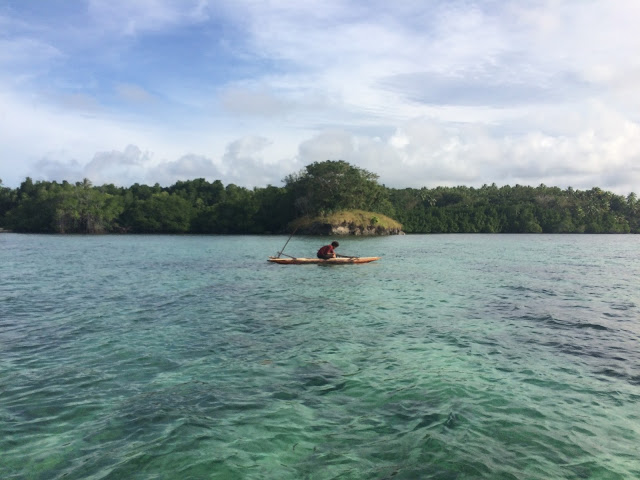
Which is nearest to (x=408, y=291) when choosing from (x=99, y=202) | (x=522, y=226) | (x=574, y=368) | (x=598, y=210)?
(x=574, y=368)

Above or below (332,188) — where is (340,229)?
below

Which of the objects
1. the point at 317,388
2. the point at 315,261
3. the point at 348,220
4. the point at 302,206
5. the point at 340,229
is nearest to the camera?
the point at 317,388

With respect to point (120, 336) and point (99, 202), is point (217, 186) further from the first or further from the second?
point (120, 336)

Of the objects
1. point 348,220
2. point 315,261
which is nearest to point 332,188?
point 348,220

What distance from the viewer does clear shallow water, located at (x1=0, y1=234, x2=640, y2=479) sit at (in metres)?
6.15

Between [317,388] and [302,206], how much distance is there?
93627mm

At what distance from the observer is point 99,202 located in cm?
10831

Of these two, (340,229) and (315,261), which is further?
(340,229)

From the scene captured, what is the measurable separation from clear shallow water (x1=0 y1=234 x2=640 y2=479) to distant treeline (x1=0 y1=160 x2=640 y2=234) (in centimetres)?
8174

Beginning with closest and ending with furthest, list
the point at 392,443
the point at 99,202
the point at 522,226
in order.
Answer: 1. the point at 392,443
2. the point at 99,202
3. the point at 522,226

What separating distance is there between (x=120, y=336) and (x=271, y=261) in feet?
65.3

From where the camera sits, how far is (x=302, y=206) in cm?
10162

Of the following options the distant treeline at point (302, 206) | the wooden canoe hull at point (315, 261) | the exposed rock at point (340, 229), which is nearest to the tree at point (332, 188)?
the distant treeline at point (302, 206)

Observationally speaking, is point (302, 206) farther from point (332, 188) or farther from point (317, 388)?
point (317, 388)
